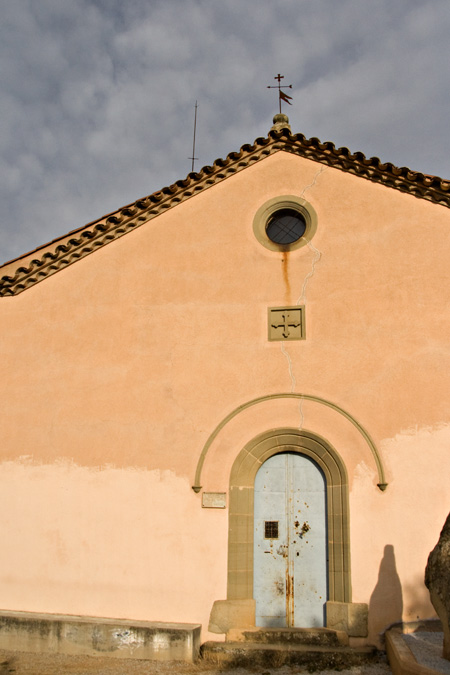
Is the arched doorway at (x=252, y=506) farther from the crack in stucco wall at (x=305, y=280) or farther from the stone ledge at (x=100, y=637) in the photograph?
the stone ledge at (x=100, y=637)

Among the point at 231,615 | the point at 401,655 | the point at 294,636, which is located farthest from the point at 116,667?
Answer: the point at 401,655

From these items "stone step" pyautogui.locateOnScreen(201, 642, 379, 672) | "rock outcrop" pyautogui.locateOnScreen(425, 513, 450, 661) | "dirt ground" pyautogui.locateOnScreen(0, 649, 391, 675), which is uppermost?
"rock outcrop" pyautogui.locateOnScreen(425, 513, 450, 661)

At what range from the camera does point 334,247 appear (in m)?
9.49

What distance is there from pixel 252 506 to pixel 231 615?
4.66 ft

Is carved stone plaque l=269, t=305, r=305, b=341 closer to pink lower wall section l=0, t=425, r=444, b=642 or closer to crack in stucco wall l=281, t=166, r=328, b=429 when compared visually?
crack in stucco wall l=281, t=166, r=328, b=429

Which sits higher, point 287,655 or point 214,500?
point 214,500

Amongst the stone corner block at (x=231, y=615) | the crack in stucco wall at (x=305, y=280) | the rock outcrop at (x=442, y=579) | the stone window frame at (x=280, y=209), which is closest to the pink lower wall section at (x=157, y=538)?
the stone corner block at (x=231, y=615)

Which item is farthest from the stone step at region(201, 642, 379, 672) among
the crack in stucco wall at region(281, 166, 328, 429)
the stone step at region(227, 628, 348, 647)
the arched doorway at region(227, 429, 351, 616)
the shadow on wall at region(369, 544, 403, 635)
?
the crack in stucco wall at region(281, 166, 328, 429)

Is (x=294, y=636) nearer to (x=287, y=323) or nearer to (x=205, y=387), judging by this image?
(x=205, y=387)

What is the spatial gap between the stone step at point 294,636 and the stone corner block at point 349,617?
83mm

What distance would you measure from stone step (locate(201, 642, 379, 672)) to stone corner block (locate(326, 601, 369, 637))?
0.22 metres

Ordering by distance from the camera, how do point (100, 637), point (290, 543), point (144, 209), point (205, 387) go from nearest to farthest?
point (100, 637) < point (290, 543) < point (205, 387) < point (144, 209)

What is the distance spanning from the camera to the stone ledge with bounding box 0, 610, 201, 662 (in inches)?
304

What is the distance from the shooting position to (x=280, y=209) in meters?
10.0
